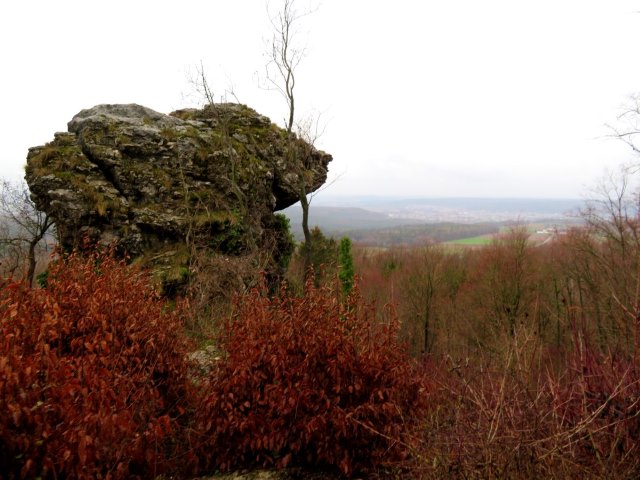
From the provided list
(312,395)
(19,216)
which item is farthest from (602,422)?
(19,216)

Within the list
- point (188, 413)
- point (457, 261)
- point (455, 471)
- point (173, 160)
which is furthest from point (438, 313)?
point (455, 471)

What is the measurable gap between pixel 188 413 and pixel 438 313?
25.2 m

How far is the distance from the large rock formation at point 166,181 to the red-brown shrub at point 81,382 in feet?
30.8

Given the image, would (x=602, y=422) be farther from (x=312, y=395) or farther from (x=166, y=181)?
(x=166, y=181)

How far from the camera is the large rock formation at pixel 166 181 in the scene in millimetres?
15281

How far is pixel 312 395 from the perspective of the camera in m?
5.23

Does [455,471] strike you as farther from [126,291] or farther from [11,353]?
[126,291]

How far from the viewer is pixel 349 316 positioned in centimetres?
561

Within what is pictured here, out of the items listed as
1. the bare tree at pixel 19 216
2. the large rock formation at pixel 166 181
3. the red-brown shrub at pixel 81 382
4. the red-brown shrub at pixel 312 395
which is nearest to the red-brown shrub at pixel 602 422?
the red-brown shrub at pixel 312 395

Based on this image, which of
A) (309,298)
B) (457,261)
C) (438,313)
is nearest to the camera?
(309,298)

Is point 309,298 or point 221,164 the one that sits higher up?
point 221,164

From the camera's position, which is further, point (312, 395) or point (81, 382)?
point (312, 395)

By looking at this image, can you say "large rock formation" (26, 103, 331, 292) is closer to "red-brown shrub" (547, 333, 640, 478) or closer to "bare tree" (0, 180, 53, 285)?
"bare tree" (0, 180, 53, 285)

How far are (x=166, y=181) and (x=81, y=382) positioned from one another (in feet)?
45.9
